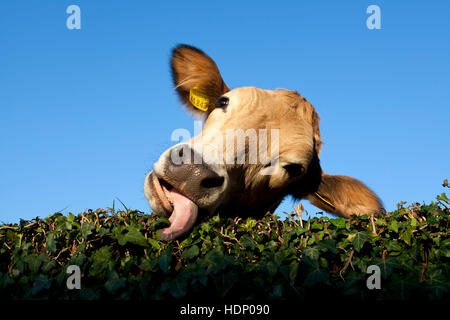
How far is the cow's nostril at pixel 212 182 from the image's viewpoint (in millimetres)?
3621

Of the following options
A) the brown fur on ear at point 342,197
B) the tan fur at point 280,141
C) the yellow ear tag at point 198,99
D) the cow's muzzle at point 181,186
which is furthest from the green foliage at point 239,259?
the yellow ear tag at point 198,99

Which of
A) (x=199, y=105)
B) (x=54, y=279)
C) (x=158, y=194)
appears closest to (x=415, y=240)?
(x=158, y=194)

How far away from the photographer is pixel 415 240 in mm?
2908

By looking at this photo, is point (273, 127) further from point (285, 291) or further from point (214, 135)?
point (285, 291)

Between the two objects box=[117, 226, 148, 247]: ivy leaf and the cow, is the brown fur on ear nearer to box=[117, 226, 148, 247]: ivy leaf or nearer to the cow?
the cow

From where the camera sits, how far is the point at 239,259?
2857mm

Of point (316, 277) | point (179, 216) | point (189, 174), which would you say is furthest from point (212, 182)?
point (316, 277)

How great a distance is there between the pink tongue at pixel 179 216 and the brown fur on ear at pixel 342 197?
2.26 metres

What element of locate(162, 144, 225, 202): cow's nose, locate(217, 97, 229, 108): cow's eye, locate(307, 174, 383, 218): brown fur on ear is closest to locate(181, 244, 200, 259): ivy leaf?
locate(162, 144, 225, 202): cow's nose

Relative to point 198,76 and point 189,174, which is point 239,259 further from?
point 198,76

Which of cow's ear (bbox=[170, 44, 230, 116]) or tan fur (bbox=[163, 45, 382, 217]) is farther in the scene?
cow's ear (bbox=[170, 44, 230, 116])

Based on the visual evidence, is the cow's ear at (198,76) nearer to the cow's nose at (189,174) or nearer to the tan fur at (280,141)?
the tan fur at (280,141)

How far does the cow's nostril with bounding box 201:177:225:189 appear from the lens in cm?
362

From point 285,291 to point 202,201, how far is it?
3.92 feet
